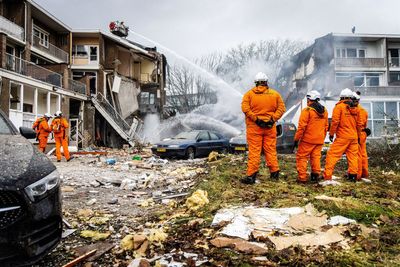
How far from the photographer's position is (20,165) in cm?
252

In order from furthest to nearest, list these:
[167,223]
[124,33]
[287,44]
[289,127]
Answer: [287,44], [124,33], [289,127], [167,223]

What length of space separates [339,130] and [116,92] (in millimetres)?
23712

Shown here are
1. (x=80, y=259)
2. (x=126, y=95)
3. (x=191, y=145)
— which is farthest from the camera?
(x=126, y=95)

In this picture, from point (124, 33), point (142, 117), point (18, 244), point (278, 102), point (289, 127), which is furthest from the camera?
point (142, 117)

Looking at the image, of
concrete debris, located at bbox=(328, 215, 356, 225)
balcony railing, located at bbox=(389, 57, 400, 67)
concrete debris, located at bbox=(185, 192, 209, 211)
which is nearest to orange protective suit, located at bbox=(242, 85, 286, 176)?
concrete debris, located at bbox=(185, 192, 209, 211)

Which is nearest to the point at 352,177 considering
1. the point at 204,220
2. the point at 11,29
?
the point at 204,220

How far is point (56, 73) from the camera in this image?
21562mm

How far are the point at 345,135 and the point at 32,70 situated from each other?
19257 mm

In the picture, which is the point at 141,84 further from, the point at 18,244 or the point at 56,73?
the point at 18,244

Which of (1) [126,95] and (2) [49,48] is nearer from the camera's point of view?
(2) [49,48]

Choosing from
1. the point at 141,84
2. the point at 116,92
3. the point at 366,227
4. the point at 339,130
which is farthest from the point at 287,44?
the point at 366,227

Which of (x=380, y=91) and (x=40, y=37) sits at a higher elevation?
(x=40, y=37)

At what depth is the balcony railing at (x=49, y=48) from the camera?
23241 millimetres

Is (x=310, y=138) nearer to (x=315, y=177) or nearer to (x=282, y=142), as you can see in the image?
(x=315, y=177)
